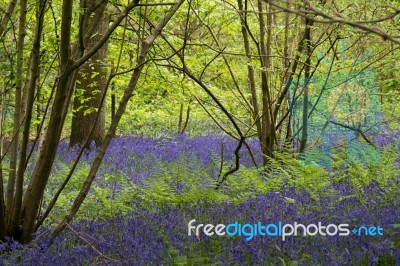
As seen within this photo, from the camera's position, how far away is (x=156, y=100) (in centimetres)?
1894

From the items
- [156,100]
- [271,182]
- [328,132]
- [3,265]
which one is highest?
[156,100]

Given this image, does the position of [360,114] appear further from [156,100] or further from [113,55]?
[156,100]

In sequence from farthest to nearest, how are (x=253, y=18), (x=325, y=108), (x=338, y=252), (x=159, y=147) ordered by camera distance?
(x=159, y=147) → (x=253, y=18) → (x=325, y=108) → (x=338, y=252)

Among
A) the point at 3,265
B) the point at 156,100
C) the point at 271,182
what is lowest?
the point at 3,265

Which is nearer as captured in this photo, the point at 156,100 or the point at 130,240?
the point at 130,240

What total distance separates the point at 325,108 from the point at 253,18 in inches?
85.1

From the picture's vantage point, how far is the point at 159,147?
11258mm

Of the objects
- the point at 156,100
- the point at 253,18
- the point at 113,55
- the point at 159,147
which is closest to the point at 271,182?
the point at 253,18

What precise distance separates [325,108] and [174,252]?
5771 mm

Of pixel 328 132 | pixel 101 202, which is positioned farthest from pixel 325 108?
pixel 101 202

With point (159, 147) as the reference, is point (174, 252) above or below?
below

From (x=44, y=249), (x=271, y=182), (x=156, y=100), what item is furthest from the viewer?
(x=156, y=100)

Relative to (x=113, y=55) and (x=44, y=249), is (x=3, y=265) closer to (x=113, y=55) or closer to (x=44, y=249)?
(x=44, y=249)

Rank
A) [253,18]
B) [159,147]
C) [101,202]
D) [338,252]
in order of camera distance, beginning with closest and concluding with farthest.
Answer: [338,252]
[101,202]
[253,18]
[159,147]
